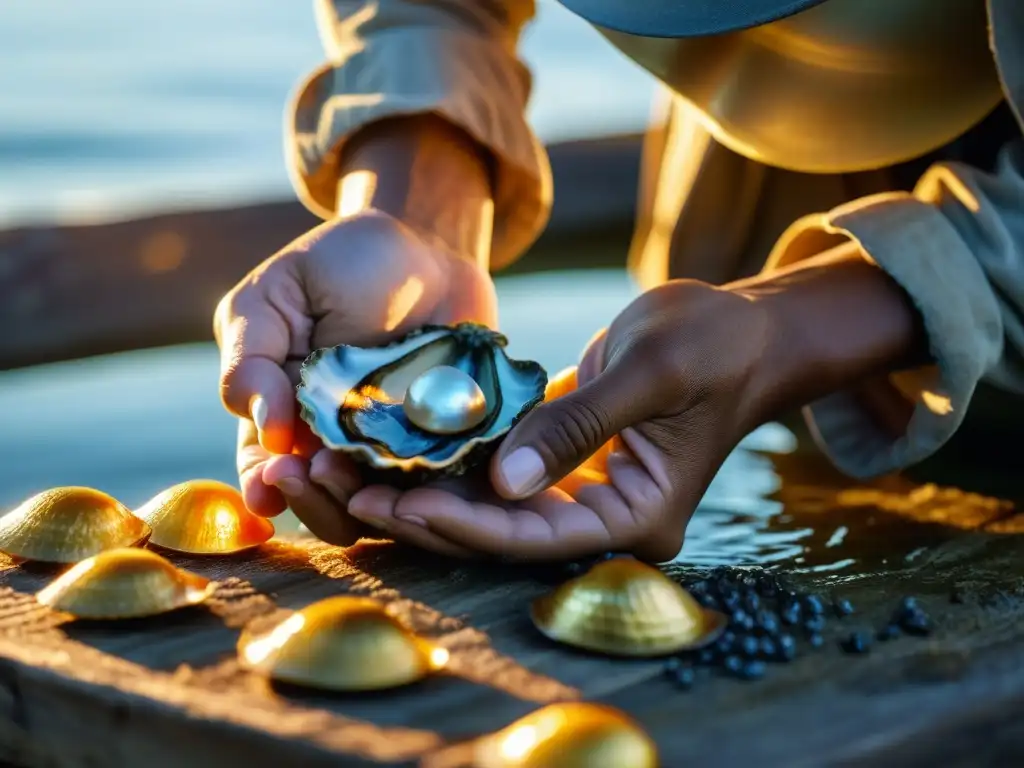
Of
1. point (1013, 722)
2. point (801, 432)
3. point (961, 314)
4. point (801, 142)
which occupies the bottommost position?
point (801, 432)

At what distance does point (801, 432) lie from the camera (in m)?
1.58

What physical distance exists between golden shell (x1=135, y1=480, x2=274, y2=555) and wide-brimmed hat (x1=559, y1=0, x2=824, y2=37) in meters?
0.46

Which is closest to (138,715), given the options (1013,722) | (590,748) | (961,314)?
(590,748)

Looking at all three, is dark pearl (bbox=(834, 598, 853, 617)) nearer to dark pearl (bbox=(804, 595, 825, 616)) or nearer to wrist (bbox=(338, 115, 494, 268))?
dark pearl (bbox=(804, 595, 825, 616))

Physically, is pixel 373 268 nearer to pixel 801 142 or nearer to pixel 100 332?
pixel 801 142

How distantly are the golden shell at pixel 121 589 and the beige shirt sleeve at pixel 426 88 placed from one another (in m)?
0.64

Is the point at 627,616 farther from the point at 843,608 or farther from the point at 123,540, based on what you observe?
the point at 123,540

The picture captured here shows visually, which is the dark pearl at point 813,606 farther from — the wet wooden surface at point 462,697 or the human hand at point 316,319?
the human hand at point 316,319

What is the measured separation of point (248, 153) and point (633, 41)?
269 cm

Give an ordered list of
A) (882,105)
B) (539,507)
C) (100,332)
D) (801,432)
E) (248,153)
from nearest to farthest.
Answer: (539,507) → (882,105) → (801,432) → (100,332) → (248,153)

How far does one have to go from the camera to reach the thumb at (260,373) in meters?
0.97

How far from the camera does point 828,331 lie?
3.66 feet

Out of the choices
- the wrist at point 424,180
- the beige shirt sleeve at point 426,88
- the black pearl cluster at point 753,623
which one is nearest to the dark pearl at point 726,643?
the black pearl cluster at point 753,623

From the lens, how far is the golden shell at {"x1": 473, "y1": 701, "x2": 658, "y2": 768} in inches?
25.1
